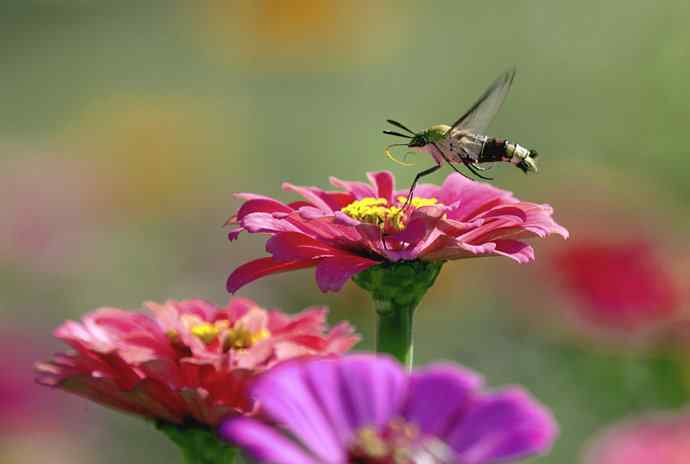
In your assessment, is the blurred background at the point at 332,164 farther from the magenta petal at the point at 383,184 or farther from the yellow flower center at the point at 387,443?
the yellow flower center at the point at 387,443

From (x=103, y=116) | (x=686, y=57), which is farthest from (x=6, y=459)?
(x=103, y=116)

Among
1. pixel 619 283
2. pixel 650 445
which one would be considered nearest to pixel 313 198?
pixel 650 445

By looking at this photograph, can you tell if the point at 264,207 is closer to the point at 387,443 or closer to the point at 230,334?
the point at 230,334

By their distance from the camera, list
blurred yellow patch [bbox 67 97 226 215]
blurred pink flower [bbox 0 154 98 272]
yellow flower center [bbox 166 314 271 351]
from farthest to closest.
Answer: blurred yellow patch [bbox 67 97 226 215] → blurred pink flower [bbox 0 154 98 272] → yellow flower center [bbox 166 314 271 351]

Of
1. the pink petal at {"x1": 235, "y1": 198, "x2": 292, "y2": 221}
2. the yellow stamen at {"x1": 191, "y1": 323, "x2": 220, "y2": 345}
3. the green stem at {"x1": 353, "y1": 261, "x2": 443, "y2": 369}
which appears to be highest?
the pink petal at {"x1": 235, "y1": 198, "x2": 292, "y2": 221}

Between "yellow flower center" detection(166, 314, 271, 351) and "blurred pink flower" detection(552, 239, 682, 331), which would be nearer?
"yellow flower center" detection(166, 314, 271, 351)

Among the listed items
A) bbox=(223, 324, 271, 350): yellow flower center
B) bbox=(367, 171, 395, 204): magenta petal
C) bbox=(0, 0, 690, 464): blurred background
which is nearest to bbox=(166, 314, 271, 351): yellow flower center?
bbox=(223, 324, 271, 350): yellow flower center

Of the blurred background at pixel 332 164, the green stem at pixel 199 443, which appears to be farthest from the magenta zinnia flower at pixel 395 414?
the blurred background at pixel 332 164

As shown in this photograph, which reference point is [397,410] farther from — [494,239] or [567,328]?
[567,328]

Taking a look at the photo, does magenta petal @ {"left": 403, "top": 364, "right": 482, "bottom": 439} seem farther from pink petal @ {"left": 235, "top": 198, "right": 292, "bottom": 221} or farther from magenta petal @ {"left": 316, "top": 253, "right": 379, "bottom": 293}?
pink petal @ {"left": 235, "top": 198, "right": 292, "bottom": 221}
